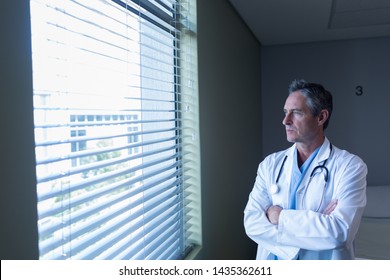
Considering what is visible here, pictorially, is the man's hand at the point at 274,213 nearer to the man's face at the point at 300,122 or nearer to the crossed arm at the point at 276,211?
the crossed arm at the point at 276,211

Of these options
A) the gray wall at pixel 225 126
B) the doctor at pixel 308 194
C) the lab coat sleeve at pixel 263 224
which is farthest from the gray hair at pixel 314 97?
the gray wall at pixel 225 126

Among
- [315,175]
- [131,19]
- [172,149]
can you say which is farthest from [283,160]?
[131,19]

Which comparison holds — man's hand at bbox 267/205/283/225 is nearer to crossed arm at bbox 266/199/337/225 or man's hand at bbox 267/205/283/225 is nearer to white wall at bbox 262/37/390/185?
crossed arm at bbox 266/199/337/225

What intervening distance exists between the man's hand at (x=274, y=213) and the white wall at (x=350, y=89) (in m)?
2.56

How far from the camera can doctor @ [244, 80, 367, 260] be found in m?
1.42

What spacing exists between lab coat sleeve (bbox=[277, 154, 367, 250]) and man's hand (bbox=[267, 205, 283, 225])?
4cm

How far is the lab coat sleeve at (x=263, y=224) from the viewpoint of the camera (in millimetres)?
1519

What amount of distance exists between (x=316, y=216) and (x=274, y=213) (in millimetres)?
189

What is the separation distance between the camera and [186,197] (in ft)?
6.22

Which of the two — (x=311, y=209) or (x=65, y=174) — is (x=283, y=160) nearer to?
(x=311, y=209)

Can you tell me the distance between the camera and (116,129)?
4.21 ft

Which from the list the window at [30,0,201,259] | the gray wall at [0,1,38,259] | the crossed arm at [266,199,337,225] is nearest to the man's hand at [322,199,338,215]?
the crossed arm at [266,199,337,225]

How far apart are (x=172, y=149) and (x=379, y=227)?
1.98 metres

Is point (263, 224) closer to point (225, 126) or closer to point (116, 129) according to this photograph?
point (116, 129)
